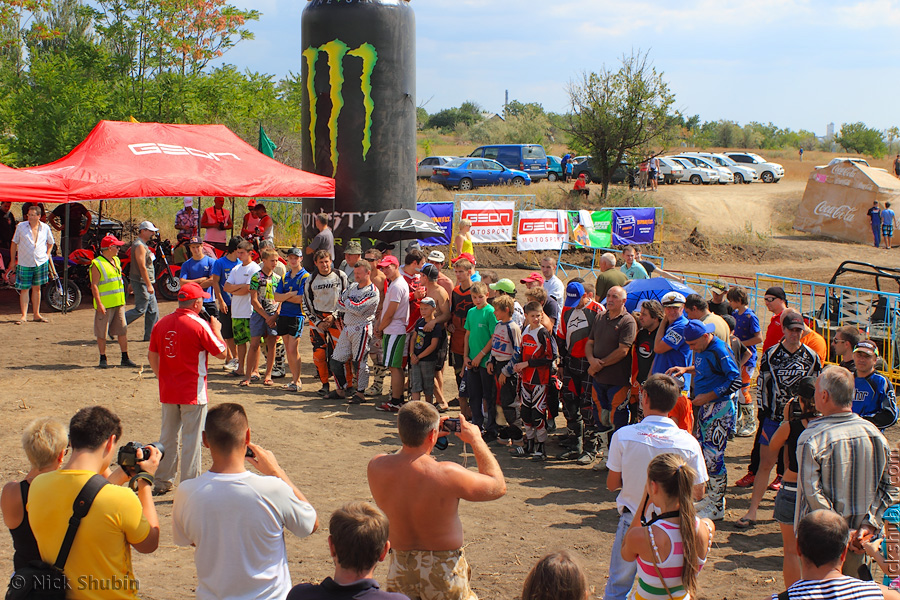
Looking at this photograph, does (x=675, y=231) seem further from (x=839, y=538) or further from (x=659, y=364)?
(x=839, y=538)

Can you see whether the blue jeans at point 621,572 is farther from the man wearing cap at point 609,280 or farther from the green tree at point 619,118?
the green tree at point 619,118

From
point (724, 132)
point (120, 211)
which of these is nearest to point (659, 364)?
point (120, 211)

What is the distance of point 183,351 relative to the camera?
250 inches

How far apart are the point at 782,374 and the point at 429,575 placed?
4.09 m

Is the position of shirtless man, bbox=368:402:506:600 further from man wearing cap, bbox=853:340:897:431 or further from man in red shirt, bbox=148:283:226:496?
man wearing cap, bbox=853:340:897:431

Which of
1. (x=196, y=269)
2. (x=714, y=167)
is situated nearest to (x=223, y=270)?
(x=196, y=269)

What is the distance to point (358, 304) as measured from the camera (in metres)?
9.55

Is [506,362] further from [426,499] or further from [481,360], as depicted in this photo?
[426,499]

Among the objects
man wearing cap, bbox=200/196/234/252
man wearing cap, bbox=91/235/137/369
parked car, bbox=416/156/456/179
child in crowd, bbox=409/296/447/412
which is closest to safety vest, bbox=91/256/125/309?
man wearing cap, bbox=91/235/137/369

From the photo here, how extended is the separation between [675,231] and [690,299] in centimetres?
2241

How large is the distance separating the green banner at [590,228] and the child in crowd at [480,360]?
1504 cm

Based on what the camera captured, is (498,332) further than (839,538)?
Yes

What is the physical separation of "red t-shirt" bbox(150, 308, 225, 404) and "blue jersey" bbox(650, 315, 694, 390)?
3579 mm

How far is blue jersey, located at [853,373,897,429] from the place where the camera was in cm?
579
